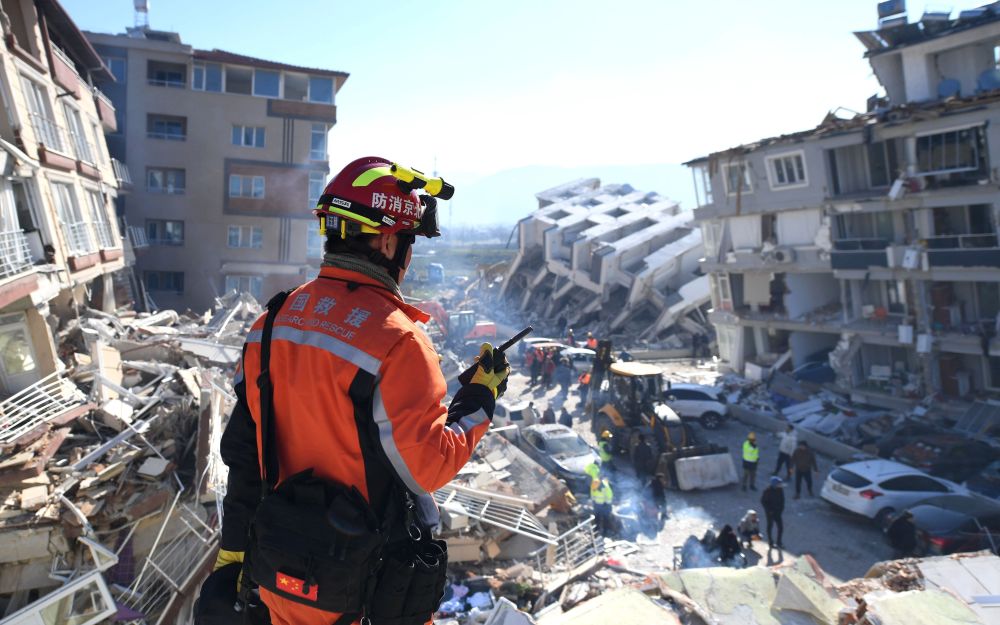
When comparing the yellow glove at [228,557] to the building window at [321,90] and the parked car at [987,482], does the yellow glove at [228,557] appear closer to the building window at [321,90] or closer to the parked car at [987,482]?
the parked car at [987,482]

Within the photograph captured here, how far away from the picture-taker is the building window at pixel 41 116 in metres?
13.1

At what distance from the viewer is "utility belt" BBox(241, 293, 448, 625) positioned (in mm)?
2129

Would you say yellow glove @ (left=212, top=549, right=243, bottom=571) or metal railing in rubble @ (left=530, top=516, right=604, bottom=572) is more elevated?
yellow glove @ (left=212, top=549, right=243, bottom=571)

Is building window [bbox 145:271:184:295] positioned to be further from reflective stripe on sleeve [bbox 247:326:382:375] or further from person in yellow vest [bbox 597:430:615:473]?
reflective stripe on sleeve [bbox 247:326:382:375]

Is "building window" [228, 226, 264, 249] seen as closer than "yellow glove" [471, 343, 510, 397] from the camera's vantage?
No

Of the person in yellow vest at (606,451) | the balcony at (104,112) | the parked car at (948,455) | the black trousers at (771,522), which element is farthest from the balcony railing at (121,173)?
the parked car at (948,455)

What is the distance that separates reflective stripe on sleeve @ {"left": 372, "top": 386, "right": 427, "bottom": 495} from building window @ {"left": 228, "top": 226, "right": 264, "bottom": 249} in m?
28.1

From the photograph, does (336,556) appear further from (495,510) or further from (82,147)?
(82,147)

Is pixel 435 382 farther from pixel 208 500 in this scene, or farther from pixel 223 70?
pixel 223 70

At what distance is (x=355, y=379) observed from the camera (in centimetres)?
211

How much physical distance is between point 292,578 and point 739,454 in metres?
16.0

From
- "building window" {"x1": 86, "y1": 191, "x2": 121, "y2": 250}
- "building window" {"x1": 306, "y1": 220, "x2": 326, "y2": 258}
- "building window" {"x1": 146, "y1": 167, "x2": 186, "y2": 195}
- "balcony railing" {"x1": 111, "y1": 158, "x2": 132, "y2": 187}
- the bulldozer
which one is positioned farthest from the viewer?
"building window" {"x1": 306, "y1": 220, "x2": 326, "y2": 258}

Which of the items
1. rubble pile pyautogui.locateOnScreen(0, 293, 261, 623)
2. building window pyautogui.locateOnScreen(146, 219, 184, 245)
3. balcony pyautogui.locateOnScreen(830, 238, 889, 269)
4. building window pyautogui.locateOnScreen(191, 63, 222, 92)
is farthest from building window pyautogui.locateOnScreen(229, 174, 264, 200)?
balcony pyautogui.locateOnScreen(830, 238, 889, 269)

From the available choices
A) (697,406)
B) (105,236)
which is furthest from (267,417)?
(105,236)
